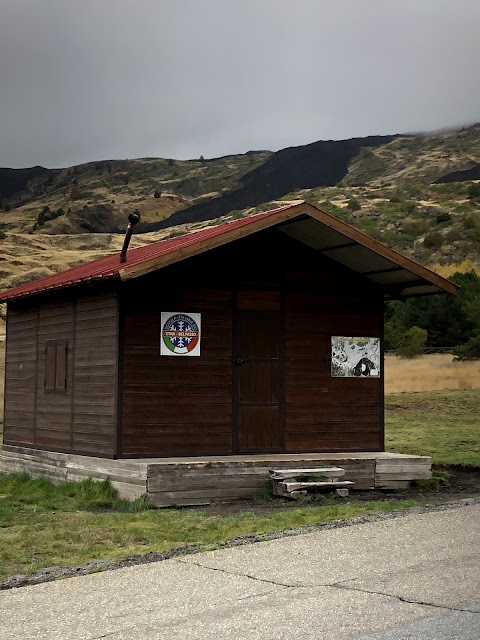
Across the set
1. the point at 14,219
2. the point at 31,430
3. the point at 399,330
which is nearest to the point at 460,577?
the point at 31,430

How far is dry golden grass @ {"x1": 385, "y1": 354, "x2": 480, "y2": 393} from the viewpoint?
31938 millimetres

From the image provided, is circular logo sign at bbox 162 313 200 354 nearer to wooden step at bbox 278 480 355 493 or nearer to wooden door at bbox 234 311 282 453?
wooden door at bbox 234 311 282 453

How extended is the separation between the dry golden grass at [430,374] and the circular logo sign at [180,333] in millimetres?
16678

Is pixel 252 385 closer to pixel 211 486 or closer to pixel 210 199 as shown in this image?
pixel 211 486

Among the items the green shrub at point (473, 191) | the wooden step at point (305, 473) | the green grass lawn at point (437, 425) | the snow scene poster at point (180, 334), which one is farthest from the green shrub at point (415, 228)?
the wooden step at point (305, 473)

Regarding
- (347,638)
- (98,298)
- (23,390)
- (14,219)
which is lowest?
(347,638)

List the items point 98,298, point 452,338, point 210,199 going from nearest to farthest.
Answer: point 98,298 → point 452,338 → point 210,199

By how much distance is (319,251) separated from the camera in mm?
16766

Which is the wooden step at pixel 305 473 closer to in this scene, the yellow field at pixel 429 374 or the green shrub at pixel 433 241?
the yellow field at pixel 429 374

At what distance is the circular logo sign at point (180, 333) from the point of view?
1535 centimetres

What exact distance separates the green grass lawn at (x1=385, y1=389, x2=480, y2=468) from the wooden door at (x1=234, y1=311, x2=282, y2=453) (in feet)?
13.6

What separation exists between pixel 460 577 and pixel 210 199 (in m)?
130

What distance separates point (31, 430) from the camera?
18.1 m

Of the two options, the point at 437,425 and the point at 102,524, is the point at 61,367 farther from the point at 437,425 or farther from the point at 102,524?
the point at 437,425
